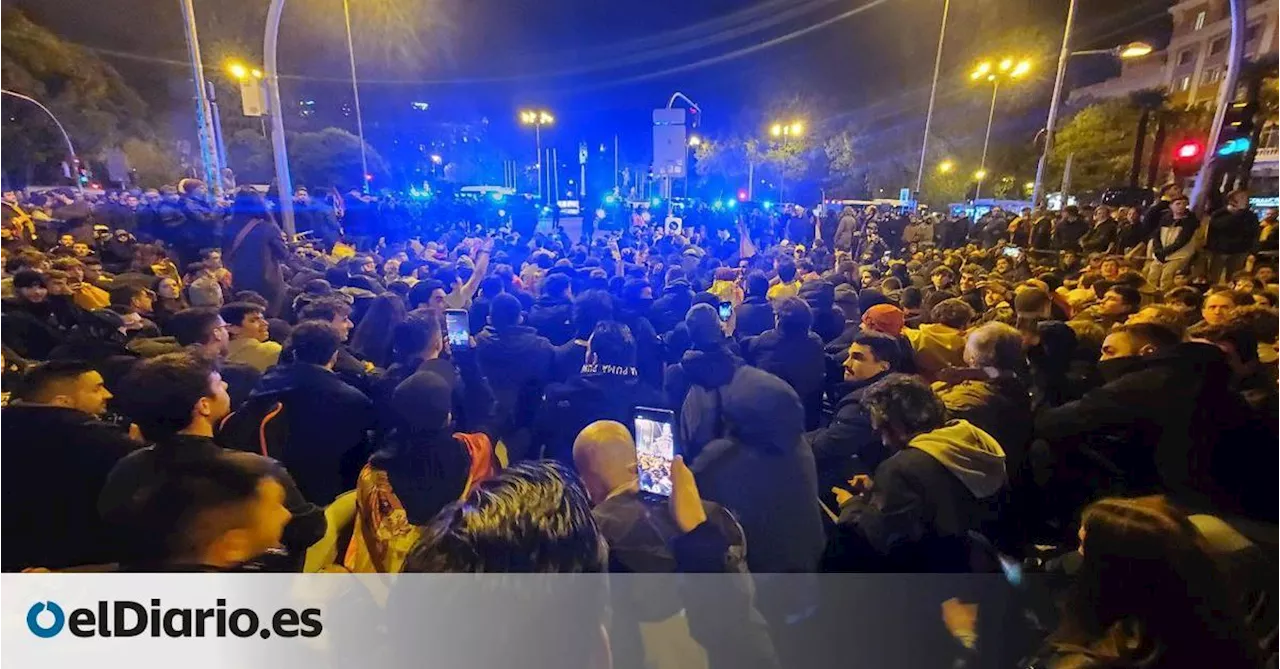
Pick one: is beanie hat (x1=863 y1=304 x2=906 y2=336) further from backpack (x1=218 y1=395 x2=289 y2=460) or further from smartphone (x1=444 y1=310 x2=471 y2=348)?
backpack (x1=218 y1=395 x2=289 y2=460)

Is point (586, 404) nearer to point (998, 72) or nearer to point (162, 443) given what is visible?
point (162, 443)

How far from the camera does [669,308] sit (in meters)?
1.53

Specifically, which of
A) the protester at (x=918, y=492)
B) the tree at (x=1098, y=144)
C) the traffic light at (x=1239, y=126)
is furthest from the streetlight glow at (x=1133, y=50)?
the protester at (x=918, y=492)

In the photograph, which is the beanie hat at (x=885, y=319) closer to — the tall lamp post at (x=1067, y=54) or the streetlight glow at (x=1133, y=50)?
the tall lamp post at (x=1067, y=54)

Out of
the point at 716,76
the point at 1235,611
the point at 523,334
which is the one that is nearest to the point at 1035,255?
the point at 1235,611

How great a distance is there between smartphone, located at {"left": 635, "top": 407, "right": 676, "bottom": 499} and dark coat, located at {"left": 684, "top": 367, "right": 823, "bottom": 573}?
0.06 metres

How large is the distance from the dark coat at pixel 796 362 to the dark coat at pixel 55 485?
53.6 inches

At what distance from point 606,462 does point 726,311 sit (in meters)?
0.51

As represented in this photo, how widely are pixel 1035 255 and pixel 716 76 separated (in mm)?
979

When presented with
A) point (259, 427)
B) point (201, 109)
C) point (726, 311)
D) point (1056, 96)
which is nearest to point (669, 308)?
point (726, 311)

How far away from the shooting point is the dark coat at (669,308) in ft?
4.99

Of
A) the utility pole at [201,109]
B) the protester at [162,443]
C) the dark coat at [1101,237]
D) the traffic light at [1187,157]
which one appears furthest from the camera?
the dark coat at [1101,237]

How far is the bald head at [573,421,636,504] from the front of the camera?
139 centimetres

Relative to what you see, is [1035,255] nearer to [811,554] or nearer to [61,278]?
[811,554]
